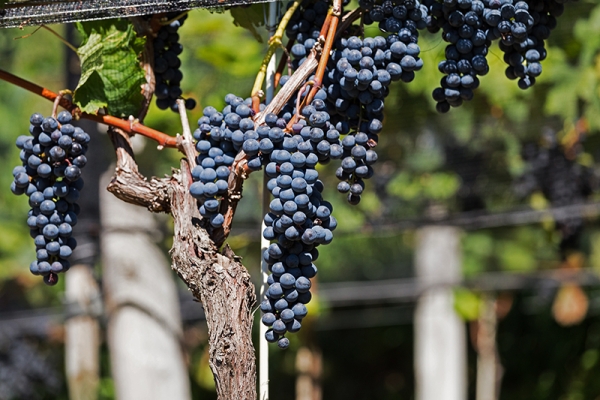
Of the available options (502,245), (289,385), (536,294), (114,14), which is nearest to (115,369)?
(114,14)

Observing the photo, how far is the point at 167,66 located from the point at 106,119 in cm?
16

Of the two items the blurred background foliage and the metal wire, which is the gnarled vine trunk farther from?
the blurred background foliage

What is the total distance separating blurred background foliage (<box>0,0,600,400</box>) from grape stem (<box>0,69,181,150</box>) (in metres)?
0.09

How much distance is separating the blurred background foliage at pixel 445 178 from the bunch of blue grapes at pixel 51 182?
187 mm

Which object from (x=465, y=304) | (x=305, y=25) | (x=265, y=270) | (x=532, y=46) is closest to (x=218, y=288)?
(x=265, y=270)

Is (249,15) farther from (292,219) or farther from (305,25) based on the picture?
(292,219)

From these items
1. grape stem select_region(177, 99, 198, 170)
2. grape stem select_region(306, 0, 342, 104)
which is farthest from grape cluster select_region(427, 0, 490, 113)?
grape stem select_region(177, 99, 198, 170)

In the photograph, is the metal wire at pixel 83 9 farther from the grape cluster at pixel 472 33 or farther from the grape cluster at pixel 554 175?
the grape cluster at pixel 554 175

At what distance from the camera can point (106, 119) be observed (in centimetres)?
116

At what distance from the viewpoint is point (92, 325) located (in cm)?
392

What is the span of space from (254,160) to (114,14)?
11.9 inches

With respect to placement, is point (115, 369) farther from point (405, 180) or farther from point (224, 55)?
point (405, 180)

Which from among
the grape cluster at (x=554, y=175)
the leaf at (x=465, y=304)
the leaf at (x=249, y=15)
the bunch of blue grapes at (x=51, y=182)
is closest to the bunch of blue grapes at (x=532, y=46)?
the leaf at (x=249, y=15)

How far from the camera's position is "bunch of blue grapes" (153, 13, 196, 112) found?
49.3 inches
